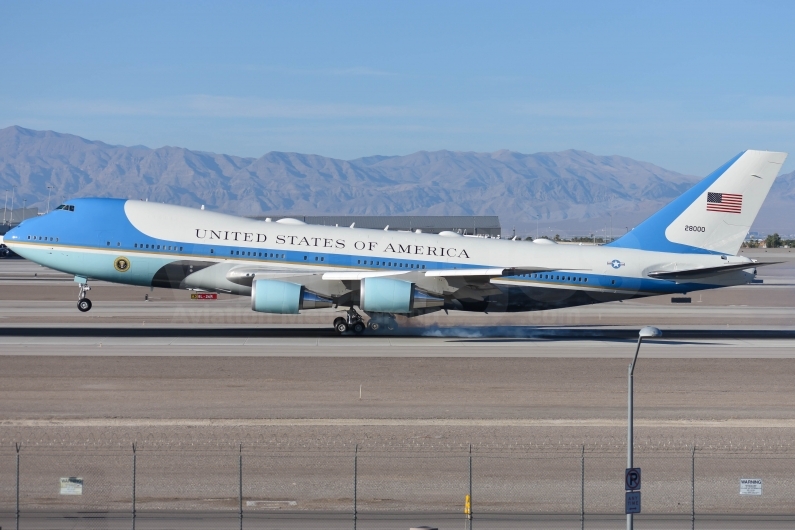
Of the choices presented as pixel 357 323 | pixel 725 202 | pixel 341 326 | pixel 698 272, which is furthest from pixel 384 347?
pixel 725 202

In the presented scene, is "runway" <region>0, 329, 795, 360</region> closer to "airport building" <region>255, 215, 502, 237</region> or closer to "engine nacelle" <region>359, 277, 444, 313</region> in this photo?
"engine nacelle" <region>359, 277, 444, 313</region>

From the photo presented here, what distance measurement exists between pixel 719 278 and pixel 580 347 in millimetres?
8389

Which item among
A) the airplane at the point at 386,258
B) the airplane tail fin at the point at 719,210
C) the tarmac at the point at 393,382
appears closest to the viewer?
the tarmac at the point at 393,382

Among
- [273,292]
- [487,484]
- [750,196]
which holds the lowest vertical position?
[487,484]

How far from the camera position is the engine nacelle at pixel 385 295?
1698 inches

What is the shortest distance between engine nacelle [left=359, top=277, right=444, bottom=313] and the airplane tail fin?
12.2 metres

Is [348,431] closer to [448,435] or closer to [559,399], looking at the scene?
[448,435]

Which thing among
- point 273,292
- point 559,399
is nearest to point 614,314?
point 273,292

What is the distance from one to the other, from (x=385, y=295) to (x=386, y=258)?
297 cm

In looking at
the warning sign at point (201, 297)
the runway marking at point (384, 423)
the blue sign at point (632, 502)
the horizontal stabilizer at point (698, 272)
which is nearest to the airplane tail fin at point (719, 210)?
the horizontal stabilizer at point (698, 272)

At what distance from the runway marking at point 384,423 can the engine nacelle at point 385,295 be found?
16.4 meters

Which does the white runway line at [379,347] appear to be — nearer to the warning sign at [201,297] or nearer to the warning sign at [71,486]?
the warning sign at [71,486]

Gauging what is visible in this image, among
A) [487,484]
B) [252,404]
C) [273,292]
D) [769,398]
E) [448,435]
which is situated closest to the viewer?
[487,484]

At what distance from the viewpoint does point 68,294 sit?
226 ft
